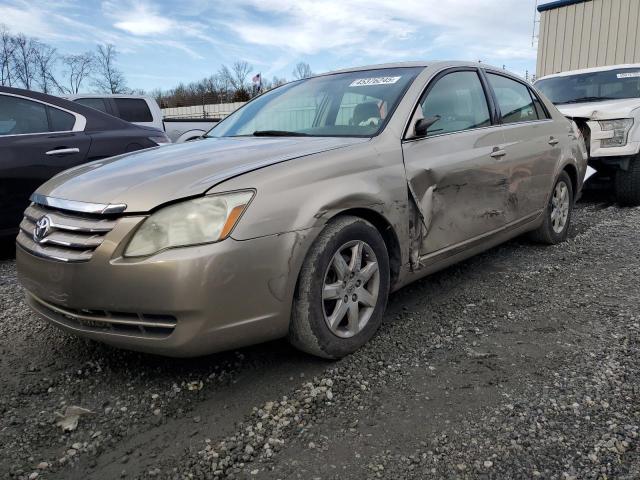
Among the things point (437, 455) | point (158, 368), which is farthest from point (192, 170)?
point (437, 455)

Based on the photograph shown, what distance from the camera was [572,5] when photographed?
57.1 feet

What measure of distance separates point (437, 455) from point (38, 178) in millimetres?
4014

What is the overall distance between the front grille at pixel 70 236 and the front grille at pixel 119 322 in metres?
0.24

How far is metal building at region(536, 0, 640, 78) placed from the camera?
52.9 ft

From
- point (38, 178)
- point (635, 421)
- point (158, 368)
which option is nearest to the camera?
point (635, 421)

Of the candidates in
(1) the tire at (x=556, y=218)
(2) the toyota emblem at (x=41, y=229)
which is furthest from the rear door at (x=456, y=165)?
(2) the toyota emblem at (x=41, y=229)

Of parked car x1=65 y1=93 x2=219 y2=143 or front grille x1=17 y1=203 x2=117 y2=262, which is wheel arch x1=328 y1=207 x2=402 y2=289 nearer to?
front grille x1=17 y1=203 x2=117 y2=262

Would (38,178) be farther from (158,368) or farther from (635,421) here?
(635,421)

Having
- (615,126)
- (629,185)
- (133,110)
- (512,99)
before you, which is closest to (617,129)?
(615,126)

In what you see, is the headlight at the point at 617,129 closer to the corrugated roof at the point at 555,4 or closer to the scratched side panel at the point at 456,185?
the scratched side panel at the point at 456,185

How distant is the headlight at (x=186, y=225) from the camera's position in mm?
2092

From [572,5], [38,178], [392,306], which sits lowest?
[392,306]

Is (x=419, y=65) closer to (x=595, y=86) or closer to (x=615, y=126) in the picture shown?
(x=615, y=126)

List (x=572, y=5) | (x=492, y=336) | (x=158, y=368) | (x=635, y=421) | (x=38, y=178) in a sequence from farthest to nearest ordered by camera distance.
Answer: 1. (x=572, y=5)
2. (x=38, y=178)
3. (x=492, y=336)
4. (x=158, y=368)
5. (x=635, y=421)
